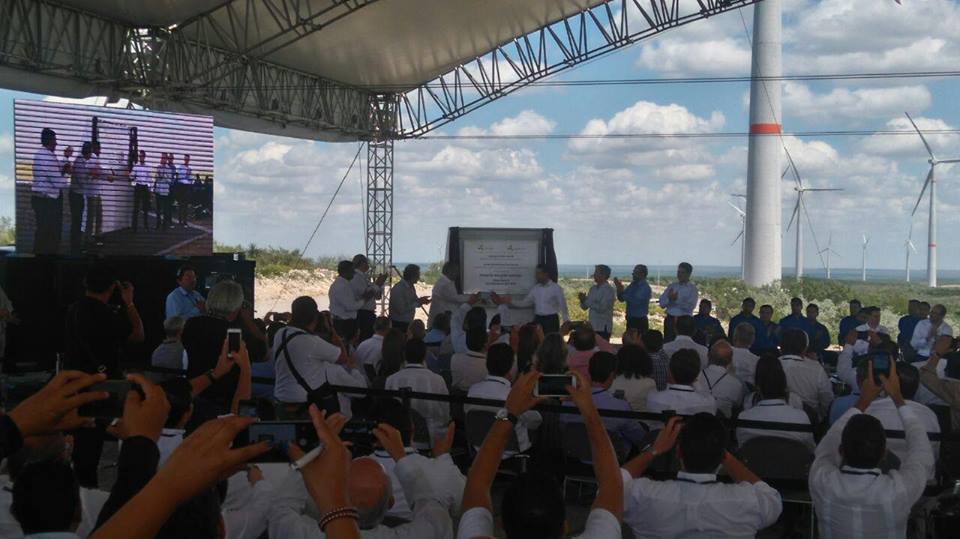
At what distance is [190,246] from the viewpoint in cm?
1135

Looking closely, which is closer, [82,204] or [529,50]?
[82,204]

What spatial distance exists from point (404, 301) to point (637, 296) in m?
2.74

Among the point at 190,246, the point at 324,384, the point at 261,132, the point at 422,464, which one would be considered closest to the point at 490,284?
the point at 190,246

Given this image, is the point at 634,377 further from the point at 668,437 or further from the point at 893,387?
the point at 668,437

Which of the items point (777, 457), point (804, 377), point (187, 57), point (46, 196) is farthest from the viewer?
point (187, 57)

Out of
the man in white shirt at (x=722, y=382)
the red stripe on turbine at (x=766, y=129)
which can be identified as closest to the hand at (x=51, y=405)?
the man in white shirt at (x=722, y=382)

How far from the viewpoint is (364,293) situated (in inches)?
428

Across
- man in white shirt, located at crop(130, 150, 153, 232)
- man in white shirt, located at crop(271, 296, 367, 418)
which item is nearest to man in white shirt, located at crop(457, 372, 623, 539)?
man in white shirt, located at crop(271, 296, 367, 418)

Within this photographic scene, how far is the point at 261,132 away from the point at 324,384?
11363 mm

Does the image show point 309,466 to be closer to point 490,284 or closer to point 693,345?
point 693,345

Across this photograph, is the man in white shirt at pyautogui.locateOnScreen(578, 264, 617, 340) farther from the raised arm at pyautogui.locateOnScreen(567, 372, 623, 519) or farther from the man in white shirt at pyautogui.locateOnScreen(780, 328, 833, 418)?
the raised arm at pyautogui.locateOnScreen(567, 372, 623, 519)

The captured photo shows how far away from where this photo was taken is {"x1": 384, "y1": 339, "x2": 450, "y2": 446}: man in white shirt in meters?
5.77

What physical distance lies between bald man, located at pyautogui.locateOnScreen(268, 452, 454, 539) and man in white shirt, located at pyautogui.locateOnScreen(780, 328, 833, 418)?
4.03 m

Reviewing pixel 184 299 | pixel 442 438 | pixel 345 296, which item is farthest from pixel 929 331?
pixel 184 299
